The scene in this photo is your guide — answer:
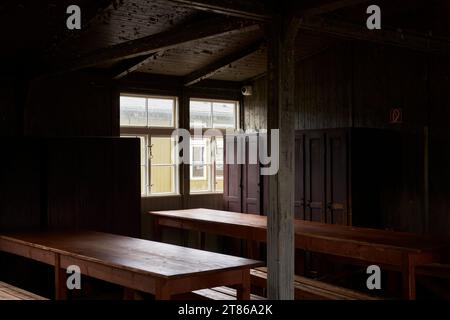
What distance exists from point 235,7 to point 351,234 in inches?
126

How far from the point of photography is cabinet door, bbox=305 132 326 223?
915cm

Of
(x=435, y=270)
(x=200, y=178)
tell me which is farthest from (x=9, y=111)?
(x=435, y=270)

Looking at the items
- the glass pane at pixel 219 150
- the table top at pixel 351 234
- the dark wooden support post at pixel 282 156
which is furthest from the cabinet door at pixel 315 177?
the dark wooden support post at pixel 282 156

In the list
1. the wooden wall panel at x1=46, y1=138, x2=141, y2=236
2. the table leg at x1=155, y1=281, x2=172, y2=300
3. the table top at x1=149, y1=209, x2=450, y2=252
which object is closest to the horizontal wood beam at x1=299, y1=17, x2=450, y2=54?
the table top at x1=149, y1=209, x2=450, y2=252

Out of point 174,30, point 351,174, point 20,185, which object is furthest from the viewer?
point 351,174

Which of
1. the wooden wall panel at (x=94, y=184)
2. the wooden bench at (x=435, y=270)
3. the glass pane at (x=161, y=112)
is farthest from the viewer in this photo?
the glass pane at (x=161, y=112)

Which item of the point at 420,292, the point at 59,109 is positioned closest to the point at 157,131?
the point at 59,109

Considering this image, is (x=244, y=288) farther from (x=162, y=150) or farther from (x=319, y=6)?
(x=162, y=150)

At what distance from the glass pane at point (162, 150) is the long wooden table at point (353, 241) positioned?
65.6 inches

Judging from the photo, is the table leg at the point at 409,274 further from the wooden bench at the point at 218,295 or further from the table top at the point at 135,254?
the table top at the point at 135,254

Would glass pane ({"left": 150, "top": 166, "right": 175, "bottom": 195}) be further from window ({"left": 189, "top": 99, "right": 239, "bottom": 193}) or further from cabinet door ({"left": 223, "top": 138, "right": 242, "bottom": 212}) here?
cabinet door ({"left": 223, "top": 138, "right": 242, "bottom": 212})

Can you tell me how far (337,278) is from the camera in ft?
27.0

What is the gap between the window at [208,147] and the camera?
35.7 feet

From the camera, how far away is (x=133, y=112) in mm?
10062
